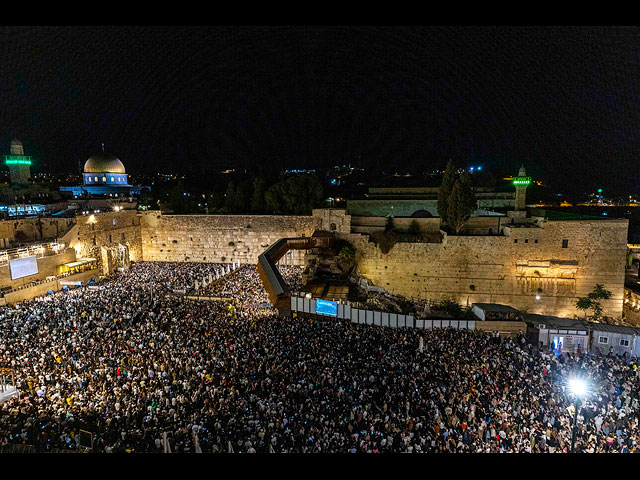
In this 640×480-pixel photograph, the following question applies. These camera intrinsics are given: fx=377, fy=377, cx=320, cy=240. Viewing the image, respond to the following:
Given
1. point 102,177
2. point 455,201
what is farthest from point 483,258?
point 102,177

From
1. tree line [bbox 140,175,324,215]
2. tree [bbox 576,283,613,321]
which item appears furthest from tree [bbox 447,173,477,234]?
tree line [bbox 140,175,324,215]

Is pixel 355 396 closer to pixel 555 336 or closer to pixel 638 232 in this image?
pixel 555 336

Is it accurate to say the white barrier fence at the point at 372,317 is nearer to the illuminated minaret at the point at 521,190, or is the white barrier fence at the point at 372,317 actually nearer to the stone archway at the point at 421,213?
the illuminated minaret at the point at 521,190

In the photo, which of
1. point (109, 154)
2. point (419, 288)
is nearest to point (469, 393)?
point (419, 288)

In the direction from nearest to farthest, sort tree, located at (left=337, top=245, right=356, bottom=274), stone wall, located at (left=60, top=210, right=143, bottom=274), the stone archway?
tree, located at (left=337, top=245, right=356, bottom=274) → stone wall, located at (left=60, top=210, right=143, bottom=274) → the stone archway

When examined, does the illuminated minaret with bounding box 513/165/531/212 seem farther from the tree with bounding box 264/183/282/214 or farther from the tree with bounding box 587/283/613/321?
the tree with bounding box 264/183/282/214

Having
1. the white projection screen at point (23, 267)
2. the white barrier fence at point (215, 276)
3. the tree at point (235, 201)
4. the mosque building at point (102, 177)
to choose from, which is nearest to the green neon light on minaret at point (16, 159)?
the mosque building at point (102, 177)
